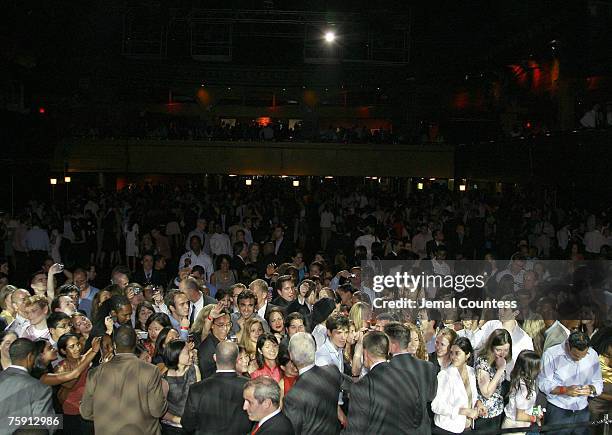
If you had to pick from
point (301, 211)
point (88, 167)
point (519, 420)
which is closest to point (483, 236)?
point (301, 211)

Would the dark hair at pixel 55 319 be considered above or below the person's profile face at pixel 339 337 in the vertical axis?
above

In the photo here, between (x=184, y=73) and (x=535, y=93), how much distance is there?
17227mm

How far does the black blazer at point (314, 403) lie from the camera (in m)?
5.87

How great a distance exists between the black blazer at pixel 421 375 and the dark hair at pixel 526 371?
1.06 meters

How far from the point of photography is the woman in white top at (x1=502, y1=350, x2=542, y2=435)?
273 inches

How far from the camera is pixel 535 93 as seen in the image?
29.2 meters

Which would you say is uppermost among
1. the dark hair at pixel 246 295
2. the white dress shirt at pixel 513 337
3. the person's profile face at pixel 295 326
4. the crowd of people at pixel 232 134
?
the crowd of people at pixel 232 134

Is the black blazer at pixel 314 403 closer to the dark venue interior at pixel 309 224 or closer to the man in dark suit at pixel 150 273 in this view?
the dark venue interior at pixel 309 224

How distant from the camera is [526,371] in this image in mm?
6949

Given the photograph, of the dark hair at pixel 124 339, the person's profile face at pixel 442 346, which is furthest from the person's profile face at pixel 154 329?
the person's profile face at pixel 442 346

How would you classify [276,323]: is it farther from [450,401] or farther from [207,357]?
[450,401]

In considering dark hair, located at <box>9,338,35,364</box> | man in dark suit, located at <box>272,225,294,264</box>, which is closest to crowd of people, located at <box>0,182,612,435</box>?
dark hair, located at <box>9,338,35,364</box>

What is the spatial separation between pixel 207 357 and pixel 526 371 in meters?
2.80

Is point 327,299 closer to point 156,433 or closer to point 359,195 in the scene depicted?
point 156,433
